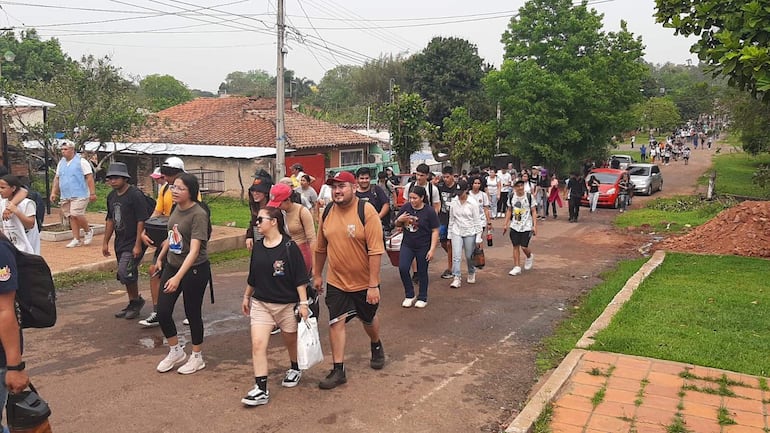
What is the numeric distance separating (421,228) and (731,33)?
4.78 m

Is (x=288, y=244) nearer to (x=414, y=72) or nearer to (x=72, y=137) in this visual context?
(x=72, y=137)

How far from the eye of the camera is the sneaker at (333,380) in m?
5.90

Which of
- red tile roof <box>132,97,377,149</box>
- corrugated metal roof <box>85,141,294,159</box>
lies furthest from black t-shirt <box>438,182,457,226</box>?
red tile roof <box>132,97,377,149</box>

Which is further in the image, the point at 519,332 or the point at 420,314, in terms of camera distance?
the point at 420,314

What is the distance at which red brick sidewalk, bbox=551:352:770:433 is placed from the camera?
16.8 ft

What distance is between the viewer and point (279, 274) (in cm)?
557

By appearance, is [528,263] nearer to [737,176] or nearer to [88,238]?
[88,238]

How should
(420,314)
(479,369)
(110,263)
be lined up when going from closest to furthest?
(479,369) → (420,314) → (110,263)

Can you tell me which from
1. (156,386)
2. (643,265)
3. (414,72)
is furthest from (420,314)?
(414,72)

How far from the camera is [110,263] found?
1055cm

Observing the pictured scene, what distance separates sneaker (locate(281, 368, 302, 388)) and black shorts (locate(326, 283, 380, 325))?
535 mm

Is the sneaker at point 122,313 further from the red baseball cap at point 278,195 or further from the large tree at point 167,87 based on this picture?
the large tree at point 167,87

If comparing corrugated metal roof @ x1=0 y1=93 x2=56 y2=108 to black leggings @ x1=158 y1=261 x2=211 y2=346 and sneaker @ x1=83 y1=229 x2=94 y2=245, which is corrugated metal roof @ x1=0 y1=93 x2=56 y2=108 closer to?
sneaker @ x1=83 y1=229 x2=94 y2=245

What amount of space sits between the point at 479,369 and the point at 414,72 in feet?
141
